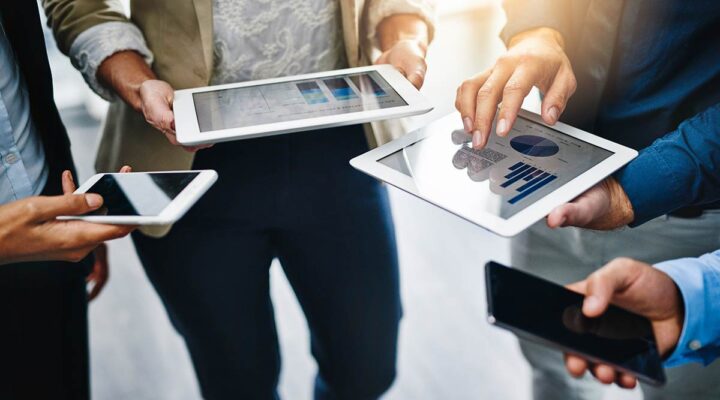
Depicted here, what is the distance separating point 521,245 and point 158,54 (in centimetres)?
72

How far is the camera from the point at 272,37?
Answer: 0.92 m

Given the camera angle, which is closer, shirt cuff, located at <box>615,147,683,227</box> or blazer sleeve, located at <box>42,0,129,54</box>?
shirt cuff, located at <box>615,147,683,227</box>

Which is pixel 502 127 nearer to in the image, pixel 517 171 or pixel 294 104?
pixel 517 171

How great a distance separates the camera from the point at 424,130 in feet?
2.89

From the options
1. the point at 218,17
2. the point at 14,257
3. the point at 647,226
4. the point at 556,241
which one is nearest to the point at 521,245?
the point at 556,241

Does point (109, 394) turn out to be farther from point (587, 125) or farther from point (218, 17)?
point (587, 125)

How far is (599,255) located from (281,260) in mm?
548

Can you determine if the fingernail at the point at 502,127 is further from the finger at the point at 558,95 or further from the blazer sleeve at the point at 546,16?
the blazer sleeve at the point at 546,16

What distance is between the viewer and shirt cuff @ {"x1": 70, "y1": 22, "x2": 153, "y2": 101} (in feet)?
2.95

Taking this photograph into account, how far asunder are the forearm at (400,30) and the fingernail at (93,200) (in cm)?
52

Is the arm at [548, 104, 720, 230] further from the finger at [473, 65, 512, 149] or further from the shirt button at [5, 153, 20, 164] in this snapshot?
the shirt button at [5, 153, 20, 164]

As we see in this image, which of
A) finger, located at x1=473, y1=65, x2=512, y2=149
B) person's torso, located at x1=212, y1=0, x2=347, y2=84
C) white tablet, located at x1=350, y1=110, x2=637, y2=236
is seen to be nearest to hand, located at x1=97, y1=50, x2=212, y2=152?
person's torso, located at x1=212, y1=0, x2=347, y2=84

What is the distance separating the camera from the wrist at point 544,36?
915mm

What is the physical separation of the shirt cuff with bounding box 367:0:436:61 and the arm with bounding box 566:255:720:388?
1.79ft
